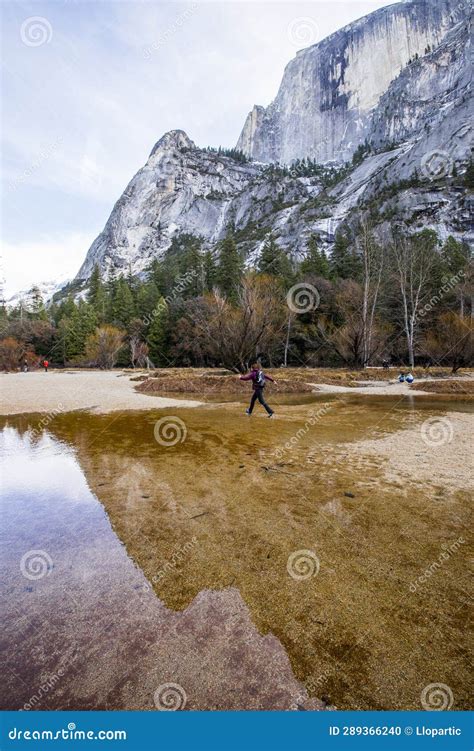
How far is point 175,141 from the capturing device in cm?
16150

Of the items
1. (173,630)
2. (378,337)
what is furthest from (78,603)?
(378,337)

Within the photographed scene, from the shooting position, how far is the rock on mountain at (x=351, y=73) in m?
130

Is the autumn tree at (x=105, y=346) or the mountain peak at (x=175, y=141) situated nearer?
the autumn tree at (x=105, y=346)

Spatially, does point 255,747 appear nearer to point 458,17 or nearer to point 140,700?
point 140,700

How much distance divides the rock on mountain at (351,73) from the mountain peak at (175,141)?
4455 centimetres

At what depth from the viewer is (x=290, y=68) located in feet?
531

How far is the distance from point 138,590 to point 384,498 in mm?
3394

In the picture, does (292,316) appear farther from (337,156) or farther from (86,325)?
(337,156)

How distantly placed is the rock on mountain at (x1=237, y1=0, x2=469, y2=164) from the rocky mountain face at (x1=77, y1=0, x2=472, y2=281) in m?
0.42

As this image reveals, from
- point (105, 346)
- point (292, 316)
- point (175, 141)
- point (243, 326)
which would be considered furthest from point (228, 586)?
point (175, 141)

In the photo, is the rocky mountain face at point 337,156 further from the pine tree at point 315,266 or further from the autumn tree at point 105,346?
the autumn tree at point 105,346

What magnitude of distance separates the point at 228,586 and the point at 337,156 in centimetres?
16631

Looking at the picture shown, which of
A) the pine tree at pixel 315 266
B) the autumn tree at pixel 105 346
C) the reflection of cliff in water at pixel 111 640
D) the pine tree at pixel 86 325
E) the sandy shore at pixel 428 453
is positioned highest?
the pine tree at pixel 315 266

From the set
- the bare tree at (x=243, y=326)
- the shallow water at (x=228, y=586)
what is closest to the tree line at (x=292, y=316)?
the bare tree at (x=243, y=326)
